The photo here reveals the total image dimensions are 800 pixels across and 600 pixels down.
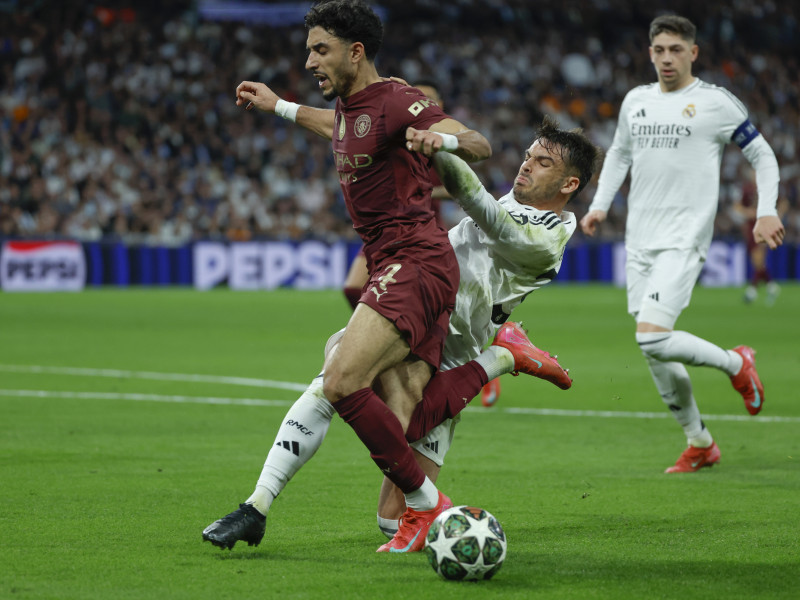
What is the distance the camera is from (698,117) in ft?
23.0

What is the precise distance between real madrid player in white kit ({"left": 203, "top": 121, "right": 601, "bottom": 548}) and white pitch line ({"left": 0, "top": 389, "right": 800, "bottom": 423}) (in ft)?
11.5

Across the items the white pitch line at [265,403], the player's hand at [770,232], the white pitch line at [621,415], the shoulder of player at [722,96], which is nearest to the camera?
the player's hand at [770,232]

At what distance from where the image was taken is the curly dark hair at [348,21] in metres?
4.64

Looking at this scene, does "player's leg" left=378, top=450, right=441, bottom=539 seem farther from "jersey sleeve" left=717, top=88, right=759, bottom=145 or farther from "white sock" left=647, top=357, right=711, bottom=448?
"jersey sleeve" left=717, top=88, right=759, bottom=145

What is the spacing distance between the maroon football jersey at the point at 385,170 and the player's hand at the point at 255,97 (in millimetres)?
705

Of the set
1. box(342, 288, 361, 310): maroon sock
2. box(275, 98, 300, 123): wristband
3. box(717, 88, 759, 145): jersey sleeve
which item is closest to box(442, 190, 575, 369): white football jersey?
box(275, 98, 300, 123): wristband

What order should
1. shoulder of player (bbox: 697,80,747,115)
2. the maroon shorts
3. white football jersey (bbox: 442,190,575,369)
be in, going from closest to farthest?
1. the maroon shorts
2. white football jersey (bbox: 442,190,575,369)
3. shoulder of player (bbox: 697,80,747,115)

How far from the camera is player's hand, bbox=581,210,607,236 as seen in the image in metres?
6.89

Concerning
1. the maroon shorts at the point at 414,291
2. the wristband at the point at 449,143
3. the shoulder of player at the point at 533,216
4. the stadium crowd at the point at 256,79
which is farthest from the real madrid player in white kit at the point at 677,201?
the stadium crowd at the point at 256,79

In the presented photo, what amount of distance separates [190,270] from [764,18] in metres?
17.9

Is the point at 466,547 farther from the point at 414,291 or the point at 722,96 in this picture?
the point at 722,96

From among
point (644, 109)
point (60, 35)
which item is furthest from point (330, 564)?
point (60, 35)

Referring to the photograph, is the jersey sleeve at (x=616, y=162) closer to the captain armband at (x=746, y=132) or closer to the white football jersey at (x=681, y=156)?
the white football jersey at (x=681, y=156)

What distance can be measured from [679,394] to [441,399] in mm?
2395
